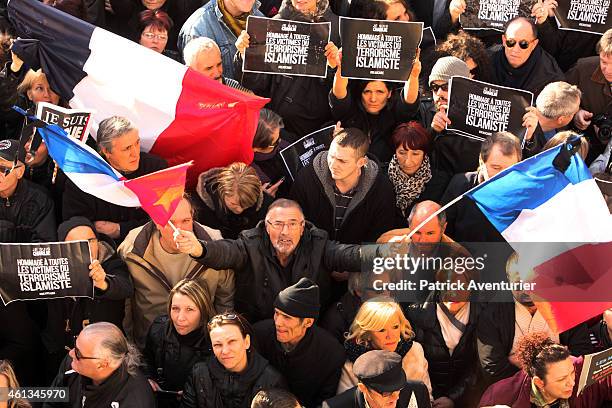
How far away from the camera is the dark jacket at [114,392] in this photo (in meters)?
7.48

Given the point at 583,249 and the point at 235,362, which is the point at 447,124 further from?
the point at 235,362

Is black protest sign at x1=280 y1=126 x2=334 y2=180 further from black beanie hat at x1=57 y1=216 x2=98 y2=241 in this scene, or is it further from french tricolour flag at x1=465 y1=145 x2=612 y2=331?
black beanie hat at x1=57 y1=216 x2=98 y2=241

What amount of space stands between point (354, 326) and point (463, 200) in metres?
1.60

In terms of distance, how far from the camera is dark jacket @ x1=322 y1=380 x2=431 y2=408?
7.39m

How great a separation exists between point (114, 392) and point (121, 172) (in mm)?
1775

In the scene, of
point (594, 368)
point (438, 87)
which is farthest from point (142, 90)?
point (594, 368)

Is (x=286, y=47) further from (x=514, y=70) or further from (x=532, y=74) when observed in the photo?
(x=532, y=74)

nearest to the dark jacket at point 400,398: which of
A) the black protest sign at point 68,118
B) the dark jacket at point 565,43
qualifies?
the black protest sign at point 68,118

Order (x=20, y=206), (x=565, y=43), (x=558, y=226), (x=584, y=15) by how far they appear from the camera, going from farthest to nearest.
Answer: (x=565, y=43) < (x=584, y=15) < (x=20, y=206) < (x=558, y=226)

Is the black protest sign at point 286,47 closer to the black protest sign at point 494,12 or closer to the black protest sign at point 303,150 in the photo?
the black protest sign at point 303,150

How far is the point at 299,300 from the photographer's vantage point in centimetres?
779

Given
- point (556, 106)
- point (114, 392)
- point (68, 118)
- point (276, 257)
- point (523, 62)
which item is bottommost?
point (114, 392)

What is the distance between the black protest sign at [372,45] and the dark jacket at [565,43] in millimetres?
1661

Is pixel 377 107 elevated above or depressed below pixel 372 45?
below
